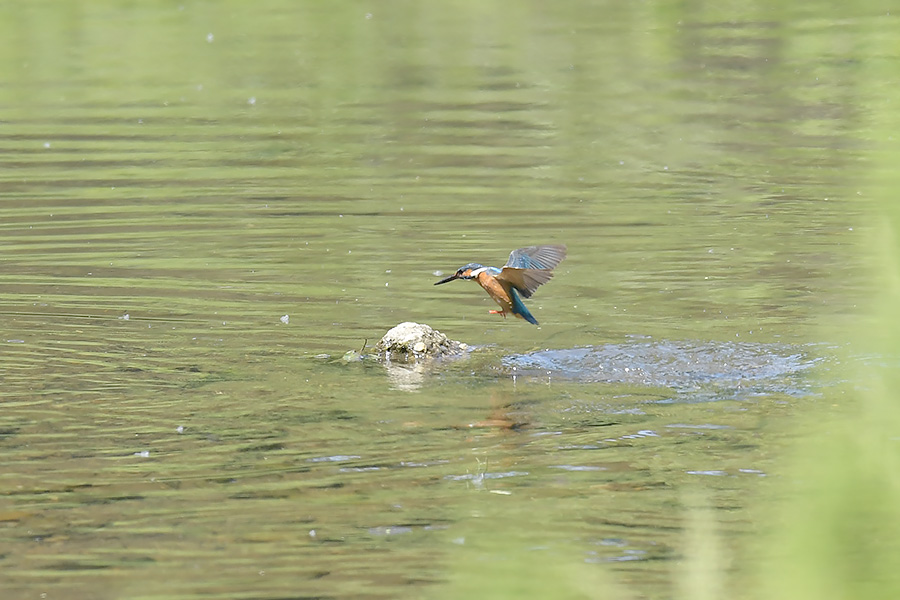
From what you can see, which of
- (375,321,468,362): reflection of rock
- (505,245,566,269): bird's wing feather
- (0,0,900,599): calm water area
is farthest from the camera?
(375,321,468,362): reflection of rock

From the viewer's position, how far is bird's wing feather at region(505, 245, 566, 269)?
6.95 meters

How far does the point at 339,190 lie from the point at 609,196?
8.25 feet

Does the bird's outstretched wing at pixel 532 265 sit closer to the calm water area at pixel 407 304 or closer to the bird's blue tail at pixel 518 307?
the bird's blue tail at pixel 518 307

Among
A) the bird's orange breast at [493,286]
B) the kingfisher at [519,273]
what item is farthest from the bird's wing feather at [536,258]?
the bird's orange breast at [493,286]

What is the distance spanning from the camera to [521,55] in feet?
63.9

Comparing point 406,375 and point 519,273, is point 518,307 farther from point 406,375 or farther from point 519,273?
point 406,375

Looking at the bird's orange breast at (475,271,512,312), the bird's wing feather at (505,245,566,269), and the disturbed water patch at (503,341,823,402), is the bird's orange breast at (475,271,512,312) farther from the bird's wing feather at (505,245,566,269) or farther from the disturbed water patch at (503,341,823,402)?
the disturbed water patch at (503,341,823,402)

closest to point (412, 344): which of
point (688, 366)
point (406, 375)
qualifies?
point (406, 375)

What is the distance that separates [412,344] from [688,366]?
150 centimetres

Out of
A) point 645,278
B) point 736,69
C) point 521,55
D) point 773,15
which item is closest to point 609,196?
point 645,278

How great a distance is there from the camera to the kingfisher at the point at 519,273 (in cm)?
688

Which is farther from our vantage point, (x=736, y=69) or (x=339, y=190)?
(x=736, y=69)

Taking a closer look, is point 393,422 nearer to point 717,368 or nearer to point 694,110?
point 717,368

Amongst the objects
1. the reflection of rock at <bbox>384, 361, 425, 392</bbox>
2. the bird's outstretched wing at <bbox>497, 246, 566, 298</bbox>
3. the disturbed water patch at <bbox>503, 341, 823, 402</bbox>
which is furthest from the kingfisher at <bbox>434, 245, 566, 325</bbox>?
the reflection of rock at <bbox>384, 361, 425, 392</bbox>
